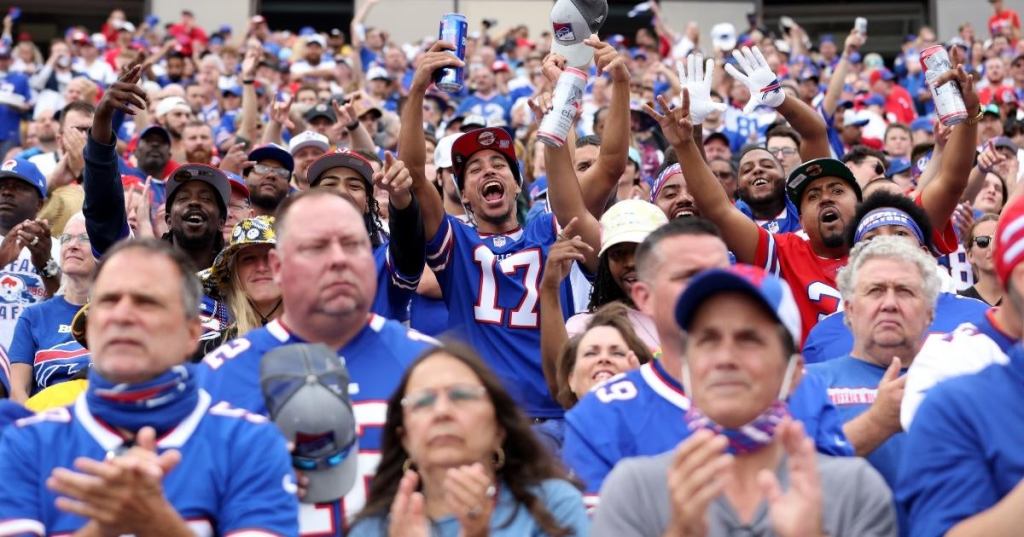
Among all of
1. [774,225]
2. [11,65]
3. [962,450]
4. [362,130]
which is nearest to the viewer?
[962,450]

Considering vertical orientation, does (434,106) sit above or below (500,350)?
above

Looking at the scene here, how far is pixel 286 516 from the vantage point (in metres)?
3.71

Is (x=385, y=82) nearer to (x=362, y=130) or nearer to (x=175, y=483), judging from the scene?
(x=362, y=130)

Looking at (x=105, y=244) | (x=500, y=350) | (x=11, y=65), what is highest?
(x=11, y=65)

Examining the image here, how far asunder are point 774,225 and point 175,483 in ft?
16.8

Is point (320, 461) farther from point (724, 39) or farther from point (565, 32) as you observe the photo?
point (724, 39)

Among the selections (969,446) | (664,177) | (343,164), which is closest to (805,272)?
(664,177)

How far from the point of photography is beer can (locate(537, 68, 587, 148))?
6.68 metres

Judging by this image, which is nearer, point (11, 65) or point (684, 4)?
point (11, 65)

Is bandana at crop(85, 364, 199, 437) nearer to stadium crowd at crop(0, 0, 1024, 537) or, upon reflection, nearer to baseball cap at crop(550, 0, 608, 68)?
stadium crowd at crop(0, 0, 1024, 537)

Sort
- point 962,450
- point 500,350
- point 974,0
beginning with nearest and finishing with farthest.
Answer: point 962,450 → point 500,350 → point 974,0

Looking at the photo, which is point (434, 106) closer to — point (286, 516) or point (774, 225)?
point (774, 225)

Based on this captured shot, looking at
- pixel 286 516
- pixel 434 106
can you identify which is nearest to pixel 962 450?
pixel 286 516

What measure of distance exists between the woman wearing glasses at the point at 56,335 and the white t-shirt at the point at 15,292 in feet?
2.76
